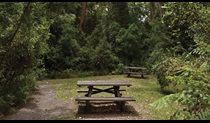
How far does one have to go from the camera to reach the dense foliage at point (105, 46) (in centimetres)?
506

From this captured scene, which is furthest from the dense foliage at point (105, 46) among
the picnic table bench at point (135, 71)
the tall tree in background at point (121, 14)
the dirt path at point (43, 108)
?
the picnic table bench at point (135, 71)

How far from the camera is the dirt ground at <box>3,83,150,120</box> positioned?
21.2 ft

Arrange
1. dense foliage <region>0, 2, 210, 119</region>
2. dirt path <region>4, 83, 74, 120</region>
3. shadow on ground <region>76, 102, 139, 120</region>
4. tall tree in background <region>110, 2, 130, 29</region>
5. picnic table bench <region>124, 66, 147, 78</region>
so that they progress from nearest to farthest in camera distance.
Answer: dense foliage <region>0, 2, 210, 119</region> < shadow on ground <region>76, 102, 139, 120</region> < dirt path <region>4, 83, 74, 120</region> < picnic table bench <region>124, 66, 147, 78</region> < tall tree in background <region>110, 2, 130, 29</region>

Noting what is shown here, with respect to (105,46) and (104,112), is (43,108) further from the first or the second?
(105,46)

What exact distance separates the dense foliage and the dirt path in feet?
1.44

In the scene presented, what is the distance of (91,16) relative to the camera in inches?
914

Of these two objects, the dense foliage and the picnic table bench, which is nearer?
the dense foliage

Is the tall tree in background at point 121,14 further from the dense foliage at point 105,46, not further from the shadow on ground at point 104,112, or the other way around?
the shadow on ground at point 104,112

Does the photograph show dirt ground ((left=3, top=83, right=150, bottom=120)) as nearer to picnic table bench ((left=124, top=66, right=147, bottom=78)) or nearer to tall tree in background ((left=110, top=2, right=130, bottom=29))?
picnic table bench ((left=124, top=66, right=147, bottom=78))

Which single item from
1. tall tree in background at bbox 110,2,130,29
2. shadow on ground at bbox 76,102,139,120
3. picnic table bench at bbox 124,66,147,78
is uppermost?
tall tree in background at bbox 110,2,130,29

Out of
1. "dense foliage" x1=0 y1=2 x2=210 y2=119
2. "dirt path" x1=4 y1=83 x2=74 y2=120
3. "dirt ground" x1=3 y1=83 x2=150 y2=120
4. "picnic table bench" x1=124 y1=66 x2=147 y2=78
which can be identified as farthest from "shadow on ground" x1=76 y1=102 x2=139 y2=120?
"picnic table bench" x1=124 y1=66 x2=147 y2=78

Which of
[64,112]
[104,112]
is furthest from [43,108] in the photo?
[104,112]

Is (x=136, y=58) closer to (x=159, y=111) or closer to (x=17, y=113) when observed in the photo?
→ (x=159, y=111)

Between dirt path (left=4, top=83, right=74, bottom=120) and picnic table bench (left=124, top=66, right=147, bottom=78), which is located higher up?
dirt path (left=4, top=83, right=74, bottom=120)
